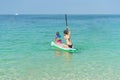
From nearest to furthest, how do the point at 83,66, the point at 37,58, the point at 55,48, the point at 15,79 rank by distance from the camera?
1. the point at 15,79
2. the point at 83,66
3. the point at 37,58
4. the point at 55,48

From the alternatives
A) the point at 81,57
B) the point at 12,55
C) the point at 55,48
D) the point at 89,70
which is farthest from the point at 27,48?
the point at 89,70

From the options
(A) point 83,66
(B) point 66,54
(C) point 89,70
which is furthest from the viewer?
(B) point 66,54

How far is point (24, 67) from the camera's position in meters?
16.4

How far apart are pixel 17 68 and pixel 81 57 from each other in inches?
179

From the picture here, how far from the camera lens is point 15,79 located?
13.8 meters

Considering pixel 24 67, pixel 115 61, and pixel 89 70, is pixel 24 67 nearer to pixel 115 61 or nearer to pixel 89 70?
pixel 89 70

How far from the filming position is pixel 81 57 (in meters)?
19.2

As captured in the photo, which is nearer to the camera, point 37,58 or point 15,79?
point 15,79

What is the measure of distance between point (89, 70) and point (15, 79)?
361 centimetres

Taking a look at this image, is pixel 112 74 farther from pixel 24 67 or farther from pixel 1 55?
pixel 1 55

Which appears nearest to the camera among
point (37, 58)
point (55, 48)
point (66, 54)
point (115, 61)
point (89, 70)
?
point (89, 70)

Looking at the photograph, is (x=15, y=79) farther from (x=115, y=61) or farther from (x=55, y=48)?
(x=55, y=48)

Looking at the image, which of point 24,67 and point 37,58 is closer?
point 24,67

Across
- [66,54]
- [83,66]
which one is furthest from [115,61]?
[66,54]
